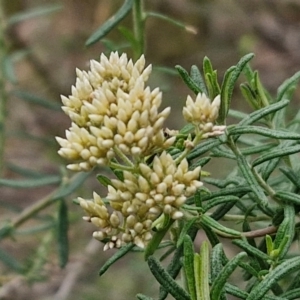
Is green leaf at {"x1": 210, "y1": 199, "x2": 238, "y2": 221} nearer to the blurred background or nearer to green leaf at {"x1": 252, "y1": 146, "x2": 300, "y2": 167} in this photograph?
green leaf at {"x1": 252, "y1": 146, "x2": 300, "y2": 167}

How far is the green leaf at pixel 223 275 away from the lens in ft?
2.39

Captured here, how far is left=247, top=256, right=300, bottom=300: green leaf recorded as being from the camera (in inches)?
29.8

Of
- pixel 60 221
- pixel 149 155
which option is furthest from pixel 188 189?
pixel 60 221

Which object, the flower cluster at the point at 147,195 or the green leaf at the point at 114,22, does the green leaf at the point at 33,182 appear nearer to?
the green leaf at the point at 114,22

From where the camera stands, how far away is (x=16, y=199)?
3.57m

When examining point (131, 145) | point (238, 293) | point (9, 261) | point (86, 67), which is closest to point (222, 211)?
point (238, 293)

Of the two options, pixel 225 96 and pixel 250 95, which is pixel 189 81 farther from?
pixel 250 95

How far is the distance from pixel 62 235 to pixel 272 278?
90 centimetres

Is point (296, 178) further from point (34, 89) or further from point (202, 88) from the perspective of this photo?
point (34, 89)

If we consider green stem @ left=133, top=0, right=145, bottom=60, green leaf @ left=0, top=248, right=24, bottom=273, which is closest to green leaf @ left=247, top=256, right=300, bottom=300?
green stem @ left=133, top=0, right=145, bottom=60

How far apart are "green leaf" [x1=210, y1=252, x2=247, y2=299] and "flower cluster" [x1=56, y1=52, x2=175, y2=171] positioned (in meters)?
0.17

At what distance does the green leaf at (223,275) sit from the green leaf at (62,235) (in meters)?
0.86

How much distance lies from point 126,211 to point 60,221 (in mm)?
895

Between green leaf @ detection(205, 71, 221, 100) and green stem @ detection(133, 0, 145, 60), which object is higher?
green stem @ detection(133, 0, 145, 60)
